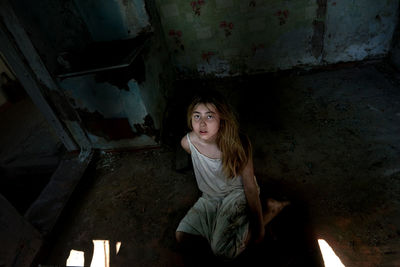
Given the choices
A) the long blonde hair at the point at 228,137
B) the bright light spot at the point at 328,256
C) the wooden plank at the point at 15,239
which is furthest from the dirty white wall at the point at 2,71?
the bright light spot at the point at 328,256

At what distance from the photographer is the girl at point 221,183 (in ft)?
5.92

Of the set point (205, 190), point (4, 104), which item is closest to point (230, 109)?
point (205, 190)

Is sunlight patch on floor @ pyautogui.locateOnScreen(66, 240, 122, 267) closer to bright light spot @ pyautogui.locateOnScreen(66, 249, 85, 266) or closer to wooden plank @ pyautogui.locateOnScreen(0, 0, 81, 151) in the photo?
bright light spot @ pyautogui.locateOnScreen(66, 249, 85, 266)

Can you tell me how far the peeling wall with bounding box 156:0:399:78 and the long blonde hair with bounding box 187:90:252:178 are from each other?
2824 mm

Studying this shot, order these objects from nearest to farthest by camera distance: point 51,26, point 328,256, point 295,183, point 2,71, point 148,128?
point 328,256
point 295,183
point 51,26
point 148,128
point 2,71

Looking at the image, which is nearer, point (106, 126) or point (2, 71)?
point (106, 126)

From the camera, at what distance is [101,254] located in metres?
2.39

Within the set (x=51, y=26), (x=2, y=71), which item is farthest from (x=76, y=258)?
(x=2, y=71)

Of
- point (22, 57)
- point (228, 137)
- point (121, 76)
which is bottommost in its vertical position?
point (228, 137)

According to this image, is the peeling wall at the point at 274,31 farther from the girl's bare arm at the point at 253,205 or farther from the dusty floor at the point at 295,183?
the girl's bare arm at the point at 253,205

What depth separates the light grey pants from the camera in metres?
1.81

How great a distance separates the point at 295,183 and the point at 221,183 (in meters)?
1.07

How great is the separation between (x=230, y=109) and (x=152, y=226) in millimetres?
1547

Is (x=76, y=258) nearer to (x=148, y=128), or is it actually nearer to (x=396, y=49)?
(x=148, y=128)
